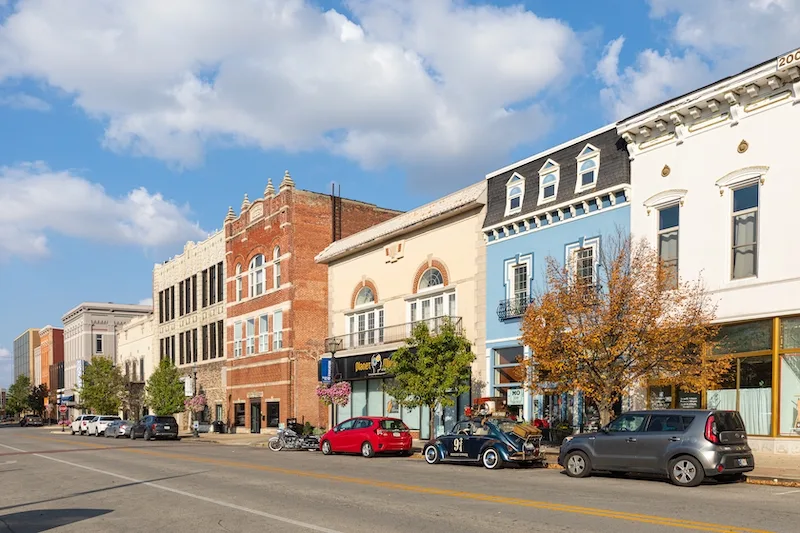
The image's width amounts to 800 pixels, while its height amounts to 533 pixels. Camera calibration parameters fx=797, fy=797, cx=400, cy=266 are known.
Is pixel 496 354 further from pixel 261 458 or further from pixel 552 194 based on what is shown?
pixel 261 458

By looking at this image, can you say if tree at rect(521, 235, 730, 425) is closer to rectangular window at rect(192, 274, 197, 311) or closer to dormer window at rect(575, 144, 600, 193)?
dormer window at rect(575, 144, 600, 193)

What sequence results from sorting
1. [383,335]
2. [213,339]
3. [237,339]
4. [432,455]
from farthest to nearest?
[213,339] → [237,339] → [383,335] → [432,455]

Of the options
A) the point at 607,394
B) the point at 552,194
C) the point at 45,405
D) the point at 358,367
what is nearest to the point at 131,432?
the point at 358,367

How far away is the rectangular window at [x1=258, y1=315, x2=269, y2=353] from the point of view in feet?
164

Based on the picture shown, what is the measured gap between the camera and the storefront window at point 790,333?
20688mm

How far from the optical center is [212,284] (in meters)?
59.2

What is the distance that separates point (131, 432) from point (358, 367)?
16907 millimetres

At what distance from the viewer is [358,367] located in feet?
129

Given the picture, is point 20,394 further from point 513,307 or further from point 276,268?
point 513,307

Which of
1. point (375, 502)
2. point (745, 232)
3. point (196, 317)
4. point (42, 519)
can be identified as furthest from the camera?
point (196, 317)

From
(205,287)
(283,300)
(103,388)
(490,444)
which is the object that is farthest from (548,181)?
(103,388)

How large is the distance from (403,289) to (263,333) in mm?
16134

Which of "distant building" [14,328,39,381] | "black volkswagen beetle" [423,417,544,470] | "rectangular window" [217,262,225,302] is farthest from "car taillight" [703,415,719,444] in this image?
"distant building" [14,328,39,381]

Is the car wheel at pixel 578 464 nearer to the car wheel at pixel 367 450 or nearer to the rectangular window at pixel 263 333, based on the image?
the car wheel at pixel 367 450
